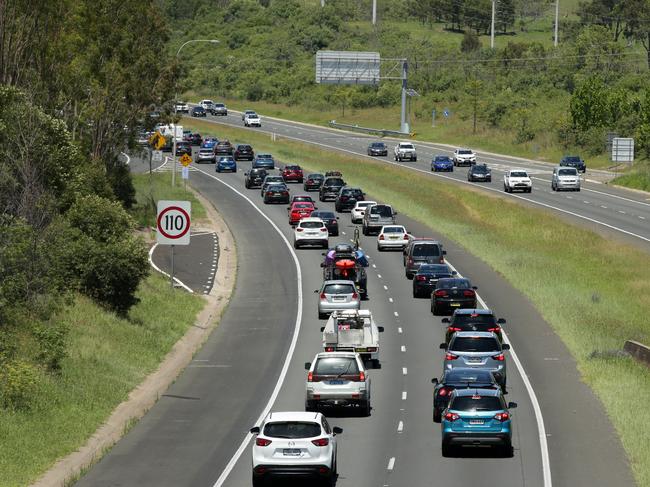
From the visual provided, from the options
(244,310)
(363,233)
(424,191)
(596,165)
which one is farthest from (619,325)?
(596,165)

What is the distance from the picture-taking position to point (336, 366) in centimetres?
3450

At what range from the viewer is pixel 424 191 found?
310 ft

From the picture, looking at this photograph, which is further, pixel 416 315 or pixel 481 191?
pixel 481 191

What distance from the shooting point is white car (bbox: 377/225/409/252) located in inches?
2731

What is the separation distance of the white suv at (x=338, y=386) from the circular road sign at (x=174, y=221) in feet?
57.1

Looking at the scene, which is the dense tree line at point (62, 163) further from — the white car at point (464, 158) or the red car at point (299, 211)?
the white car at point (464, 158)

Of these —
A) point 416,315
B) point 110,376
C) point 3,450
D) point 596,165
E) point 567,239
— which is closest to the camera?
point 3,450

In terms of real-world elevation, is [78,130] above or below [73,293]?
above

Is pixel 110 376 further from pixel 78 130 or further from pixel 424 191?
pixel 424 191

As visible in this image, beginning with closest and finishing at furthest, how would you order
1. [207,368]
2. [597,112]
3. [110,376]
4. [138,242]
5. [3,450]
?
1. [3,450]
2. [110,376]
3. [207,368]
4. [138,242]
5. [597,112]

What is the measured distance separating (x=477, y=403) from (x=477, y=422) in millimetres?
442

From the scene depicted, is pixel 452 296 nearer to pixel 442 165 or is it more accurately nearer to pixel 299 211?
pixel 299 211

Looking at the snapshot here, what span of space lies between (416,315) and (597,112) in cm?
8510

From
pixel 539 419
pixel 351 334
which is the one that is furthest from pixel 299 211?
pixel 539 419
